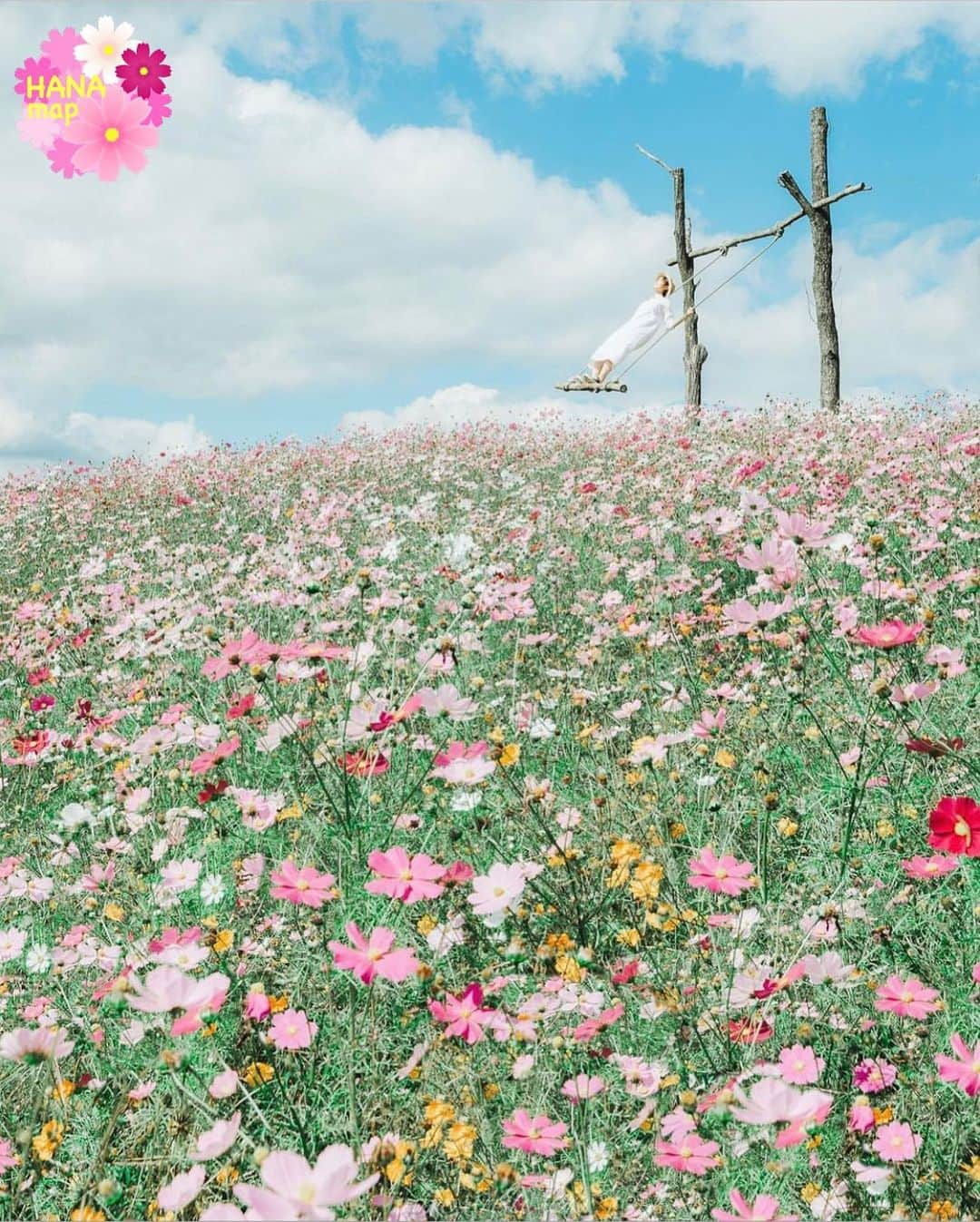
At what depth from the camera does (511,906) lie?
2.04 metres

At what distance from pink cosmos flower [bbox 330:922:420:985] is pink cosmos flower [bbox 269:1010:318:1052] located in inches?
16.4

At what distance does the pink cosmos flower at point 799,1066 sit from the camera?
5.55 feet

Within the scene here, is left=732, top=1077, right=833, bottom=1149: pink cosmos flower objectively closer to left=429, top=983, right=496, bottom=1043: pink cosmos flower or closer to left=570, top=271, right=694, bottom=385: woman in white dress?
left=429, top=983, right=496, bottom=1043: pink cosmos flower

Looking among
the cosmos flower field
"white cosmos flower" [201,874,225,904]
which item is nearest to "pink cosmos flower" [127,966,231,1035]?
the cosmos flower field

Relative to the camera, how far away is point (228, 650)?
2.05 metres

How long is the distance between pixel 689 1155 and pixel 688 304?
1082 cm

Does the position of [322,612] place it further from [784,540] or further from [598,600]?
[784,540]

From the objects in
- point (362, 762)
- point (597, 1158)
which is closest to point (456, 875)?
point (362, 762)

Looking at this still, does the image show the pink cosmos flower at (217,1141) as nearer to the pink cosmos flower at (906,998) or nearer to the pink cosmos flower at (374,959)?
the pink cosmos flower at (374,959)

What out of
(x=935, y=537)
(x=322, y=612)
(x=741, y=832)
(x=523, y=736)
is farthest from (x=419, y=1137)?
(x=935, y=537)

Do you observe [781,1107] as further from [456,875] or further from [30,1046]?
[30,1046]

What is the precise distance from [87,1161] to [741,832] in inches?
71.6

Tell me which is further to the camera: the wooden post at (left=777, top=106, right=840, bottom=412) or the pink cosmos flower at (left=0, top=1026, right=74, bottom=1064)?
the wooden post at (left=777, top=106, right=840, bottom=412)

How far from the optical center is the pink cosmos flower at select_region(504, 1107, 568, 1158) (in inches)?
62.9
